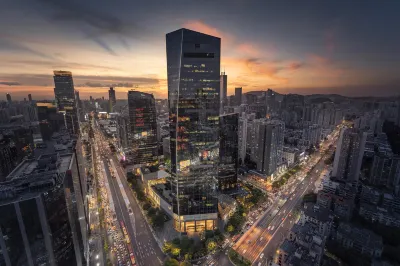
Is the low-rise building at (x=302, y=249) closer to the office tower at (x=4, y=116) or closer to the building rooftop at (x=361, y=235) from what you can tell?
the building rooftop at (x=361, y=235)

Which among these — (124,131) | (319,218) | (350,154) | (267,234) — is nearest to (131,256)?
(267,234)

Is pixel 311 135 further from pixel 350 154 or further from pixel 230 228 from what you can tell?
pixel 230 228

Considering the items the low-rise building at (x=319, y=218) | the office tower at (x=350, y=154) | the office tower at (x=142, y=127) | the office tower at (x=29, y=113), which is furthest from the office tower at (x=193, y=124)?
the office tower at (x=29, y=113)

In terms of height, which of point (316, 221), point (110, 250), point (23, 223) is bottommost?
point (110, 250)

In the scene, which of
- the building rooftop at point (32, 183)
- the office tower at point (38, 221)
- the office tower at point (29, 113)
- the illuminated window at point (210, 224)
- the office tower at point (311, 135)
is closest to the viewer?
the office tower at point (38, 221)

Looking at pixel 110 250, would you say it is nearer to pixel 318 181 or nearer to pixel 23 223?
pixel 23 223

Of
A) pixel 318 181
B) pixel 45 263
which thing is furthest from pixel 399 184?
pixel 45 263
